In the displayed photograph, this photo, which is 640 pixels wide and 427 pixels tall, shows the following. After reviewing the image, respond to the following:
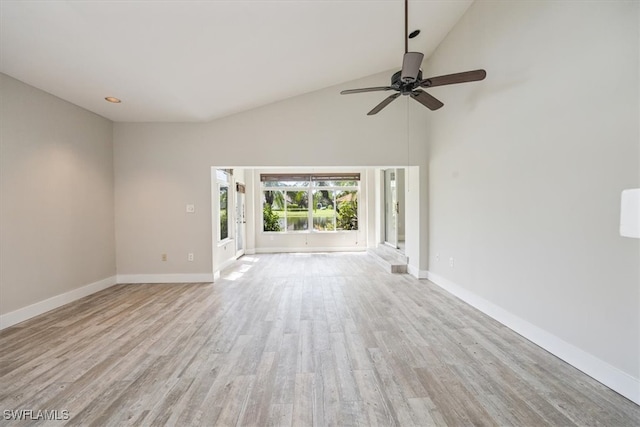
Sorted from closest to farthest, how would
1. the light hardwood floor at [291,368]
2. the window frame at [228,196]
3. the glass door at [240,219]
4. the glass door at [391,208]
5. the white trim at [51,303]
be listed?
the light hardwood floor at [291,368]
the white trim at [51,303]
the window frame at [228,196]
the glass door at [391,208]
the glass door at [240,219]

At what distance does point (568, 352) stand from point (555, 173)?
4.79 ft

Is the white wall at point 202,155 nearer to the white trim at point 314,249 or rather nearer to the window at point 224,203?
the window at point 224,203

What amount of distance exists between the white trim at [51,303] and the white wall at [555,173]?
5.20 m

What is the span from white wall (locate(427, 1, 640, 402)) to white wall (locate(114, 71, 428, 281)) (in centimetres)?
153

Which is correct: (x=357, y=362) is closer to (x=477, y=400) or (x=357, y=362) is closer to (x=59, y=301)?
(x=477, y=400)

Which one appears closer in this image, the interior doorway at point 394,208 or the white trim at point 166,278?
the white trim at point 166,278

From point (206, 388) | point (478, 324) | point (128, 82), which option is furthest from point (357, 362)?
point (128, 82)

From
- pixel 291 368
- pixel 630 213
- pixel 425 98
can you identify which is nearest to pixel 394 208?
pixel 425 98

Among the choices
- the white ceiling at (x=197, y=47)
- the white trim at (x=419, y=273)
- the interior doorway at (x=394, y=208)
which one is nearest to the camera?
the white ceiling at (x=197, y=47)

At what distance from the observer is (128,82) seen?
3.25m

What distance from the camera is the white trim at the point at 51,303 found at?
118 inches

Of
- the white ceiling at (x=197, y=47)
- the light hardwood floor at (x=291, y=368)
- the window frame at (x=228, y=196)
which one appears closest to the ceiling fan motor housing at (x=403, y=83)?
the white ceiling at (x=197, y=47)

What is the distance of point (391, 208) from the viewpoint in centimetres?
716

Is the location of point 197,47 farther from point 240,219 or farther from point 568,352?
point 240,219
